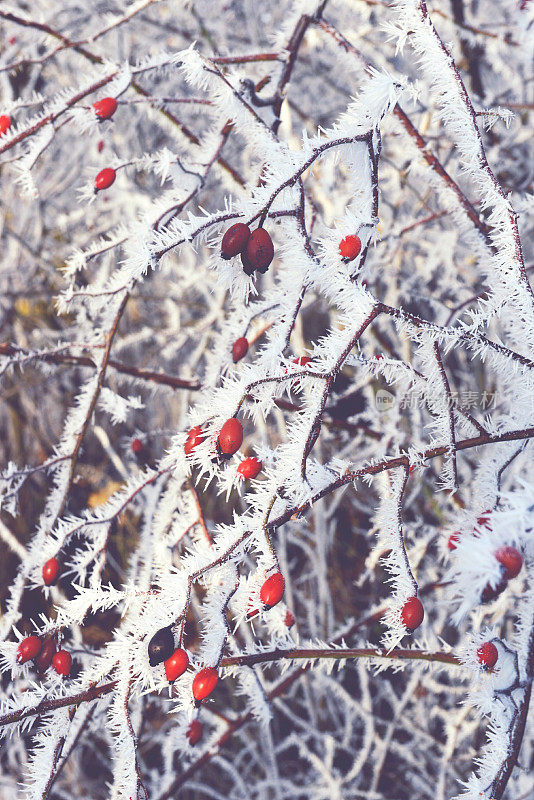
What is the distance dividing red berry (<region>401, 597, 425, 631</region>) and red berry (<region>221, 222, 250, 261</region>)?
18.4 inches

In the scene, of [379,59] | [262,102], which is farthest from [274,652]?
[379,59]

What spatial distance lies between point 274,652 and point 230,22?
416 cm

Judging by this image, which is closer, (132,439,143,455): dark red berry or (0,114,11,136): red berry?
(0,114,11,136): red berry

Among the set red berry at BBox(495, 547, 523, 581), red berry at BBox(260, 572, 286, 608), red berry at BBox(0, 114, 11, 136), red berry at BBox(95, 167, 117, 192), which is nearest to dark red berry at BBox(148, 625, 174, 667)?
red berry at BBox(260, 572, 286, 608)

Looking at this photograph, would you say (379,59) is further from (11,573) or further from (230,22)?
(11,573)

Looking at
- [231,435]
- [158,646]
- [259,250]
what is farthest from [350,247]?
[158,646]

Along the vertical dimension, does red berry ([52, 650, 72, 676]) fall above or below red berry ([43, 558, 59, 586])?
below

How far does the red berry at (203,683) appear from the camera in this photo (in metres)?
0.67

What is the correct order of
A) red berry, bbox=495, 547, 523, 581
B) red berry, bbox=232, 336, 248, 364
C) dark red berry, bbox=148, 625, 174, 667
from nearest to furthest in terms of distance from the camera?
red berry, bbox=495, 547, 523, 581, dark red berry, bbox=148, 625, 174, 667, red berry, bbox=232, 336, 248, 364

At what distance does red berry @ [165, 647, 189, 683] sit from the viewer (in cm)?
67

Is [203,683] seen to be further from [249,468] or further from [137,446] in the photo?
[137,446]

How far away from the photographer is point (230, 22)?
390cm

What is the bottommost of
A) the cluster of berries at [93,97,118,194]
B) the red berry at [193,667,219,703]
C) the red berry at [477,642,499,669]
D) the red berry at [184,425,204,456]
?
the red berry at [477,642,499,669]

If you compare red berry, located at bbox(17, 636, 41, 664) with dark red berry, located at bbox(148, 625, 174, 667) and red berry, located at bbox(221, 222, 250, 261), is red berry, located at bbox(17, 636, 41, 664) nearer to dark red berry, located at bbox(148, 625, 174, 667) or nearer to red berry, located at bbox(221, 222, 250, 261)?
dark red berry, located at bbox(148, 625, 174, 667)
